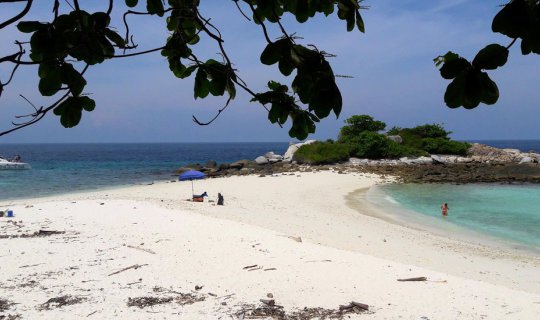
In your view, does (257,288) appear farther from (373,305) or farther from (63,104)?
(63,104)

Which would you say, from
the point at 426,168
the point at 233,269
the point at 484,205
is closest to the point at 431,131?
the point at 426,168

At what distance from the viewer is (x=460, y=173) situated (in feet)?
115

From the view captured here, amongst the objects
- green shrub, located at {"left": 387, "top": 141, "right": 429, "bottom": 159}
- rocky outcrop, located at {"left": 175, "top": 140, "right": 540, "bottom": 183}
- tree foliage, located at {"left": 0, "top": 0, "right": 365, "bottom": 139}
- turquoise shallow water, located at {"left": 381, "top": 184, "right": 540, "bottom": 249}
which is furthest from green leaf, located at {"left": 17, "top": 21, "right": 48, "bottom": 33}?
green shrub, located at {"left": 387, "top": 141, "right": 429, "bottom": 159}

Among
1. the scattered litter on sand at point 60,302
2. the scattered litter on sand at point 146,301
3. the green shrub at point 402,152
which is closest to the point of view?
the scattered litter on sand at point 60,302

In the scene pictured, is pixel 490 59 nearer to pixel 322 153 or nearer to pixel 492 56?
pixel 492 56

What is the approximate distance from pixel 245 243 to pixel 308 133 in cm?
821

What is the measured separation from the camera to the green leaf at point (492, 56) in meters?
1.12

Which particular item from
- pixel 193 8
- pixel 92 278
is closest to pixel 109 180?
pixel 92 278

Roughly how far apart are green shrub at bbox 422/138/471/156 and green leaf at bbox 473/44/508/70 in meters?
48.2

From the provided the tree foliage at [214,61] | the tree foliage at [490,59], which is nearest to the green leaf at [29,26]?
the tree foliage at [214,61]

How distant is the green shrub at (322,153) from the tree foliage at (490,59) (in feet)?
126

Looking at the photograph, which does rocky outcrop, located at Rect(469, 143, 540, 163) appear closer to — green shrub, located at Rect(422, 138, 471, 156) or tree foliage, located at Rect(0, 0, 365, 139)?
green shrub, located at Rect(422, 138, 471, 156)

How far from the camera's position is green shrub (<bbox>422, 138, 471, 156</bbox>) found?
152 ft

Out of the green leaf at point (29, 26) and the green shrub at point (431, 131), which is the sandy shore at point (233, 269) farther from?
the green shrub at point (431, 131)
